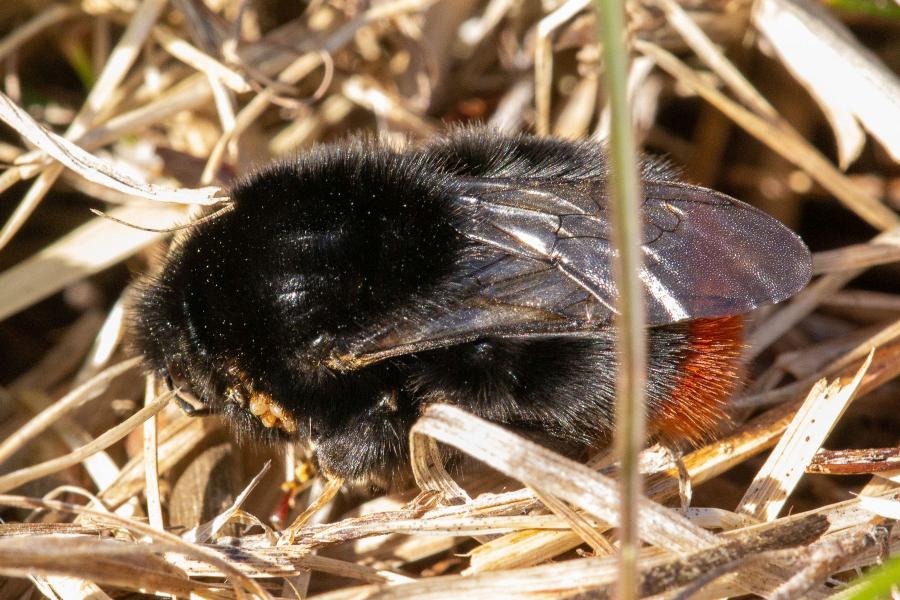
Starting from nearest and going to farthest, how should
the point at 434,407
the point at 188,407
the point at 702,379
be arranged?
the point at 434,407, the point at 702,379, the point at 188,407

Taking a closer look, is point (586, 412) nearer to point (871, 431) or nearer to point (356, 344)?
point (356, 344)

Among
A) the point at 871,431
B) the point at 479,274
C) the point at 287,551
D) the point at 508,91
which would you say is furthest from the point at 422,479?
the point at 508,91

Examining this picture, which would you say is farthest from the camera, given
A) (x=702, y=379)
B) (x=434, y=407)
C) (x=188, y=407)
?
(x=188, y=407)

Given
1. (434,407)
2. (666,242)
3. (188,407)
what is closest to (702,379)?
(666,242)

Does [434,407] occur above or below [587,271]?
below

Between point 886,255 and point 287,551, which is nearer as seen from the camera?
point 287,551

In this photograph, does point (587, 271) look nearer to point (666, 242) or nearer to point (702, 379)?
point (666, 242)
